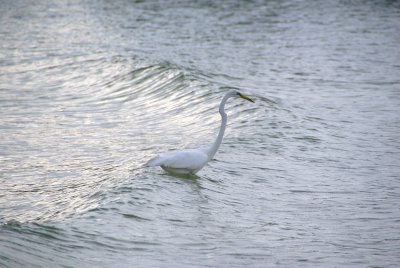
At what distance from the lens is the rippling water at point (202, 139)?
7.41 metres

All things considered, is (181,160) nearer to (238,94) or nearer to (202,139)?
(238,94)

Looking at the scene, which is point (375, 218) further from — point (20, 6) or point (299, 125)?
point (20, 6)

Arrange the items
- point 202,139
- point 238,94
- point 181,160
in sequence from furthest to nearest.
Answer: point 202,139 < point 238,94 < point 181,160

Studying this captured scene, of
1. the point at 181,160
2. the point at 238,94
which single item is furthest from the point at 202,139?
the point at 181,160

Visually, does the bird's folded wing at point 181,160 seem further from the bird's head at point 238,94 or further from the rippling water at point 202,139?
the bird's head at point 238,94

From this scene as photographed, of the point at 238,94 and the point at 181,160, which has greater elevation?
the point at 238,94

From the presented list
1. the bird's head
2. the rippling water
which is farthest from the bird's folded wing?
the bird's head

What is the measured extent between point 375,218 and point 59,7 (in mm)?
20338

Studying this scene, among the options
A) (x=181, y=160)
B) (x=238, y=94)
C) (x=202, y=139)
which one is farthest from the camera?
(x=202, y=139)

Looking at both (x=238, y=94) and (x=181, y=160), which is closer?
(x=181, y=160)

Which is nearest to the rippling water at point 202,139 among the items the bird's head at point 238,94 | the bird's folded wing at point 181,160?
the bird's folded wing at point 181,160

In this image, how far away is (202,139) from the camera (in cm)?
1156

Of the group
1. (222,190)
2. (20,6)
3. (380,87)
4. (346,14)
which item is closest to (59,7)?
(20,6)

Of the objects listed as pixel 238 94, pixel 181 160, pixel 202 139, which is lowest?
pixel 202 139
